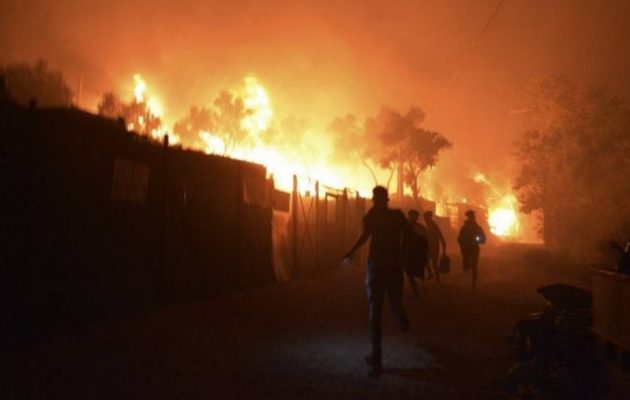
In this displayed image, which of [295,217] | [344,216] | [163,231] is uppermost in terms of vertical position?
[344,216]

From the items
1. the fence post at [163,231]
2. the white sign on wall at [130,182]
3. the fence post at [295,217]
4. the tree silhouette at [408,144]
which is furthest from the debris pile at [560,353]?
the tree silhouette at [408,144]

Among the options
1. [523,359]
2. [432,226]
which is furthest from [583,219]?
[523,359]

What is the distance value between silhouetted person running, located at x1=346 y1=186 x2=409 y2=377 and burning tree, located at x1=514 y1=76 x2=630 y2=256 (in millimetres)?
21264

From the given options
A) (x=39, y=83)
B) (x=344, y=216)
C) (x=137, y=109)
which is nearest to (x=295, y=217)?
(x=344, y=216)

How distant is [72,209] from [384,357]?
451 cm

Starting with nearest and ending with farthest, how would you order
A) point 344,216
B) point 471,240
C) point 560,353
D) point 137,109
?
point 560,353 < point 471,240 < point 344,216 < point 137,109

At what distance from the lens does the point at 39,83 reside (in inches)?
1513

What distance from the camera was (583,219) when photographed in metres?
28.5

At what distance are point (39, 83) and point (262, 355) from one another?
131 ft

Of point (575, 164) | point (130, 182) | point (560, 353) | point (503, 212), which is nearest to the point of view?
point (560, 353)

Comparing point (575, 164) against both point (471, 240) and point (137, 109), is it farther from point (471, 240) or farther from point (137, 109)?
point (137, 109)

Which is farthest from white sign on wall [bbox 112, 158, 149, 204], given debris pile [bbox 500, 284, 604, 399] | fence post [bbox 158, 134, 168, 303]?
Result: debris pile [bbox 500, 284, 604, 399]

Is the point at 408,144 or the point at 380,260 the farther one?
the point at 408,144

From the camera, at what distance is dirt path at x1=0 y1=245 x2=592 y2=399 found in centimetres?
473
